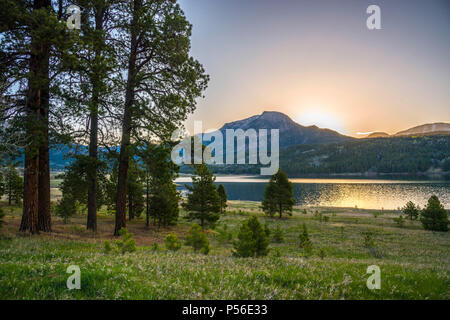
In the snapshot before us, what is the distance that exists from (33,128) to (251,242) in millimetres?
12453

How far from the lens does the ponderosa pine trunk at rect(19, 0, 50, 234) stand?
1152cm

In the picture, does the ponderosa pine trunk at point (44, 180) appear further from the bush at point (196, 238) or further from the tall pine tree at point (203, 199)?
the tall pine tree at point (203, 199)

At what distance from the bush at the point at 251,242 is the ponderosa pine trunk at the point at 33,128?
11154 mm

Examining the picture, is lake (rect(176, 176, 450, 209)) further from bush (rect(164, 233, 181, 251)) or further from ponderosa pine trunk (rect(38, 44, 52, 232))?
bush (rect(164, 233, 181, 251))

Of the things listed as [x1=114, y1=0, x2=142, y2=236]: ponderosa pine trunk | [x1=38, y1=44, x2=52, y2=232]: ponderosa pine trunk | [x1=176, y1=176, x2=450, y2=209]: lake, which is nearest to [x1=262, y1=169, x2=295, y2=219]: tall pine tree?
[x1=176, y1=176, x2=450, y2=209]: lake

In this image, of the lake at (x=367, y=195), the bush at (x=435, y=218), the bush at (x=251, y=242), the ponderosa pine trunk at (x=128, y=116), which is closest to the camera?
the bush at (x=251, y=242)

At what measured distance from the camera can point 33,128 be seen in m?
11.7

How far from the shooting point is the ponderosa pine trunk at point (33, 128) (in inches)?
454

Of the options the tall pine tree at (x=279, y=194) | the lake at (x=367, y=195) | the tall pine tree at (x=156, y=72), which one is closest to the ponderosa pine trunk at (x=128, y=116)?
the tall pine tree at (x=156, y=72)

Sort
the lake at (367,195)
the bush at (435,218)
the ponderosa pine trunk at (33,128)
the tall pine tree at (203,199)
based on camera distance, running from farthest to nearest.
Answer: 1. the lake at (367,195)
2. the bush at (435,218)
3. the tall pine tree at (203,199)
4. the ponderosa pine trunk at (33,128)

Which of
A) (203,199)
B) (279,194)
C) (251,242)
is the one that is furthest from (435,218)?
(251,242)

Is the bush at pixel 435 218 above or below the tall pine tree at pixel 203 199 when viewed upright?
below
